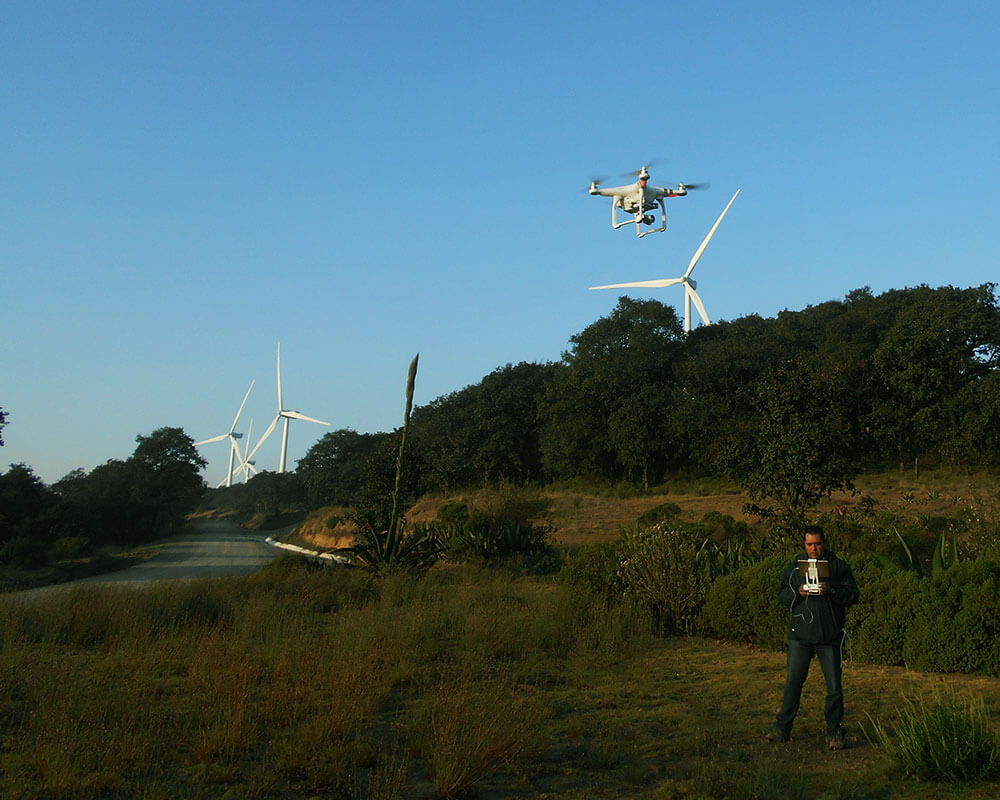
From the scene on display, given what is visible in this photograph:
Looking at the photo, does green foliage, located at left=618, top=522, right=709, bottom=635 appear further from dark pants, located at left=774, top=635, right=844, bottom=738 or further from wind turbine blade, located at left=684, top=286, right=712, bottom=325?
wind turbine blade, located at left=684, top=286, right=712, bottom=325

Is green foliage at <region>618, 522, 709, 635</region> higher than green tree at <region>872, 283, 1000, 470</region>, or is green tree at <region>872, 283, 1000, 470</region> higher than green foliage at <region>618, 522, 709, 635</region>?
green tree at <region>872, 283, 1000, 470</region>

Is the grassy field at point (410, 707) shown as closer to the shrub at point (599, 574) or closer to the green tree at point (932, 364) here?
the shrub at point (599, 574)

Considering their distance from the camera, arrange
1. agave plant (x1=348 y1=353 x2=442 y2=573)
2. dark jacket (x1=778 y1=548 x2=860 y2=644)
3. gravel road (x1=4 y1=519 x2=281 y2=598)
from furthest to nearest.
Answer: gravel road (x1=4 y1=519 x2=281 y2=598) → agave plant (x1=348 y1=353 x2=442 y2=573) → dark jacket (x1=778 y1=548 x2=860 y2=644)

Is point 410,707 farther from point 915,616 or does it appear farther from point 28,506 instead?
point 28,506

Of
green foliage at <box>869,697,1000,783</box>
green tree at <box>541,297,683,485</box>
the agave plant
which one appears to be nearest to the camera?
green foliage at <box>869,697,1000,783</box>

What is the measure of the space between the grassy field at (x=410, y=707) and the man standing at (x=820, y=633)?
25 cm

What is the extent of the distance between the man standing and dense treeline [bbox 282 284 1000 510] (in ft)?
65.0

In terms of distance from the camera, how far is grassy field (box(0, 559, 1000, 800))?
4.98m

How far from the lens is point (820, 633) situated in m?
6.10

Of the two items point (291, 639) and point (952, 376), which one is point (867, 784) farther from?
point (952, 376)

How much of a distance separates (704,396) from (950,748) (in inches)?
1555

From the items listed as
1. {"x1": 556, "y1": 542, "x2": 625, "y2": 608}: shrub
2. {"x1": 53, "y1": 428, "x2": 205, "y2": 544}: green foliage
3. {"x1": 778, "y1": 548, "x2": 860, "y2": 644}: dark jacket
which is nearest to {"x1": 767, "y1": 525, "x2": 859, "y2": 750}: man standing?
{"x1": 778, "y1": 548, "x2": 860, "y2": 644}: dark jacket

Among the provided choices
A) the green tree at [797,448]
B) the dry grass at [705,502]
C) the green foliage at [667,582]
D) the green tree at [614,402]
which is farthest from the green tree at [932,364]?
the green foliage at [667,582]

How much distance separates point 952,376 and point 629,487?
16883 millimetres
